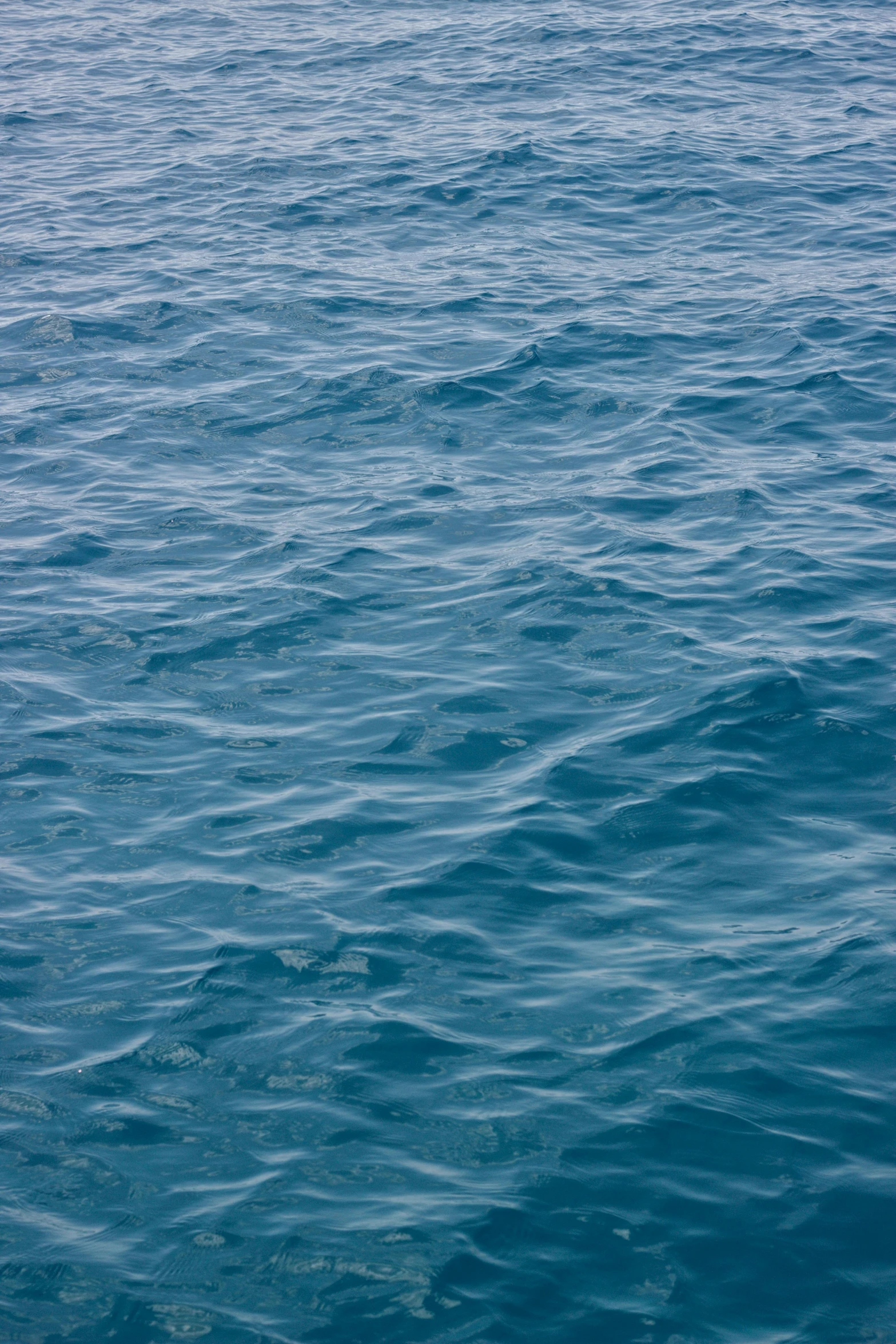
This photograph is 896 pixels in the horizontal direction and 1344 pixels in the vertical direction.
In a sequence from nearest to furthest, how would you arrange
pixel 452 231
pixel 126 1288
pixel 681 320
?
pixel 126 1288, pixel 681 320, pixel 452 231

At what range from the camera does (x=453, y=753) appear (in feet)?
33.4

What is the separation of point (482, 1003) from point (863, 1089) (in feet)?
7.84

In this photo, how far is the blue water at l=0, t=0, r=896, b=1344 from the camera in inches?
265

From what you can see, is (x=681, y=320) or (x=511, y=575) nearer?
(x=511, y=575)

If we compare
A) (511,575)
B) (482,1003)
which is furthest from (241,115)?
(482,1003)

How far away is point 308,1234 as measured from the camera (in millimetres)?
6695

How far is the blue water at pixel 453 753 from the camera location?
6.74 metres

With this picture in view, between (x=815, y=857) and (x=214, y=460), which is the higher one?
(x=214, y=460)

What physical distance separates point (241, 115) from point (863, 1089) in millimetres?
22499

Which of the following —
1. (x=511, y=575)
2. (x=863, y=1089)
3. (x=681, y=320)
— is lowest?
(x=863, y=1089)

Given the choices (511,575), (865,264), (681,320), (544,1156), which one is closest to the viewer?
(544,1156)

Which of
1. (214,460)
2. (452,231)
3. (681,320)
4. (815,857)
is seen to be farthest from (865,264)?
(815,857)

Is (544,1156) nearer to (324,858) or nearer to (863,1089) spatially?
(863,1089)

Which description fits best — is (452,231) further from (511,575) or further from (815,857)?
(815,857)
